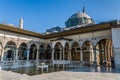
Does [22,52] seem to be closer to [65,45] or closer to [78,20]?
A: [65,45]

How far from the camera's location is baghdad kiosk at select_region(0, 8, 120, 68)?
48.0 ft

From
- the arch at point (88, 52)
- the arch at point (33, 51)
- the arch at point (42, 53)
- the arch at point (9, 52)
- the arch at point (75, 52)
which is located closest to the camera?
the arch at point (9, 52)

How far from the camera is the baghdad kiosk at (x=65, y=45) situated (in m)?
14.6

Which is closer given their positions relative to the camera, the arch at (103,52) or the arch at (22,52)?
the arch at (103,52)

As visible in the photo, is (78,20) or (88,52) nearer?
(88,52)

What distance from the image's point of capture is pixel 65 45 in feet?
60.0

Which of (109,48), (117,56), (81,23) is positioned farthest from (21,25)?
(117,56)

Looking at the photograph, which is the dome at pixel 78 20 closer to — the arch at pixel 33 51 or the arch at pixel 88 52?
the arch at pixel 88 52

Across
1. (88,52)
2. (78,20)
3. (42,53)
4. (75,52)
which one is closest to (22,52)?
(42,53)

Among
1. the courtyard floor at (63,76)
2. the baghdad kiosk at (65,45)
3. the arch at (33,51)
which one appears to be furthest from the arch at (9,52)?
the courtyard floor at (63,76)

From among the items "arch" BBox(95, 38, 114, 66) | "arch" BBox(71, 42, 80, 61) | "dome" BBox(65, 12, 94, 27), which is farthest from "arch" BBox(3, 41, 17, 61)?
"dome" BBox(65, 12, 94, 27)

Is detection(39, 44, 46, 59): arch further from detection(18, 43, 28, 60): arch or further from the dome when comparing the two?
the dome

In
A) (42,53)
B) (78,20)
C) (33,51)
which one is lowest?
(42,53)

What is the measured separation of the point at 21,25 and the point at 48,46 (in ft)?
35.3
